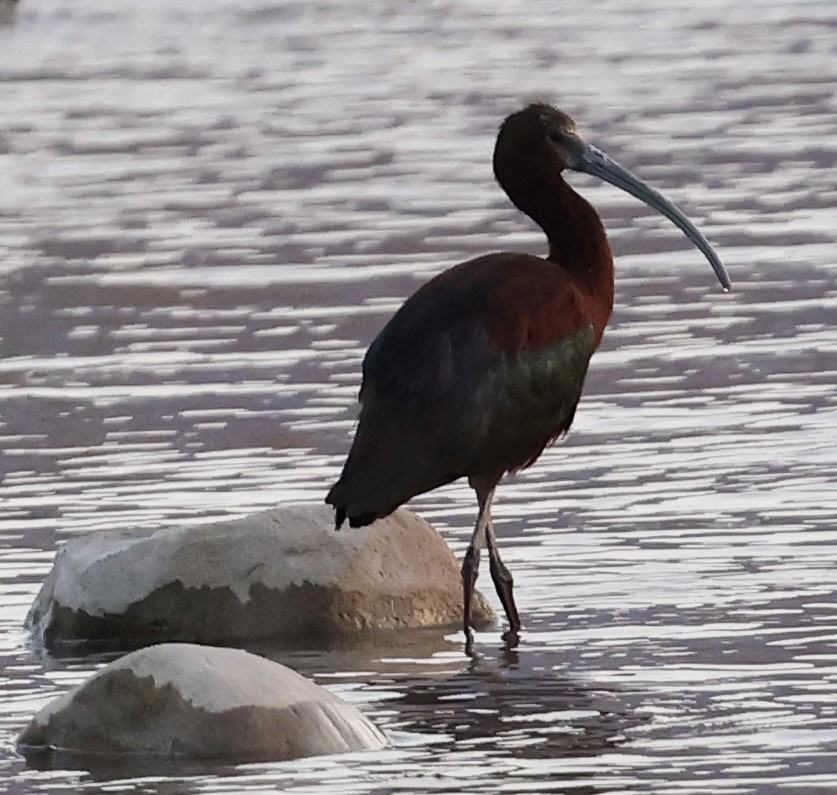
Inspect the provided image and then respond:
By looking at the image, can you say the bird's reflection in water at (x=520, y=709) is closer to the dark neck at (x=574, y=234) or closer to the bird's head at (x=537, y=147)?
the dark neck at (x=574, y=234)

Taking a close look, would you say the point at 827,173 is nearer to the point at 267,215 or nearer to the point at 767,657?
the point at 267,215

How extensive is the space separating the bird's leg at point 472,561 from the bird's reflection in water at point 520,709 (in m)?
0.37

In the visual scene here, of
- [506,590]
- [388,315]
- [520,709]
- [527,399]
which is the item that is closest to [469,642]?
[506,590]

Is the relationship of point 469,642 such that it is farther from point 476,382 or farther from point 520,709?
point 520,709

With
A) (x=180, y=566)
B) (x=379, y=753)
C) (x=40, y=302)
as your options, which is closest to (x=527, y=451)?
(x=180, y=566)

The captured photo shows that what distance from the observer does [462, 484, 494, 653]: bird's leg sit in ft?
30.1

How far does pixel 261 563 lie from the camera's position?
9.24 meters

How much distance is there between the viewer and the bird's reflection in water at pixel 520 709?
7789 millimetres

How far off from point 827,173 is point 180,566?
33.2 ft

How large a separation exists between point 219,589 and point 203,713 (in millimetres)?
1628

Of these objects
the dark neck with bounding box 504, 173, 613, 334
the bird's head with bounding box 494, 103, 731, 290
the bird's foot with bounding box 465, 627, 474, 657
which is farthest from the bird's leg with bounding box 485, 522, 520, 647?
the bird's head with bounding box 494, 103, 731, 290

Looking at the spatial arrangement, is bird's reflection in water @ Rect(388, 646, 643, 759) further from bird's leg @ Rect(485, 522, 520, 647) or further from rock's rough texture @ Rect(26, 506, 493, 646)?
rock's rough texture @ Rect(26, 506, 493, 646)

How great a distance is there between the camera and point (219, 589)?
30.3 feet

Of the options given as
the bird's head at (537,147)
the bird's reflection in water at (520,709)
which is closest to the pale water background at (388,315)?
the bird's reflection in water at (520,709)
